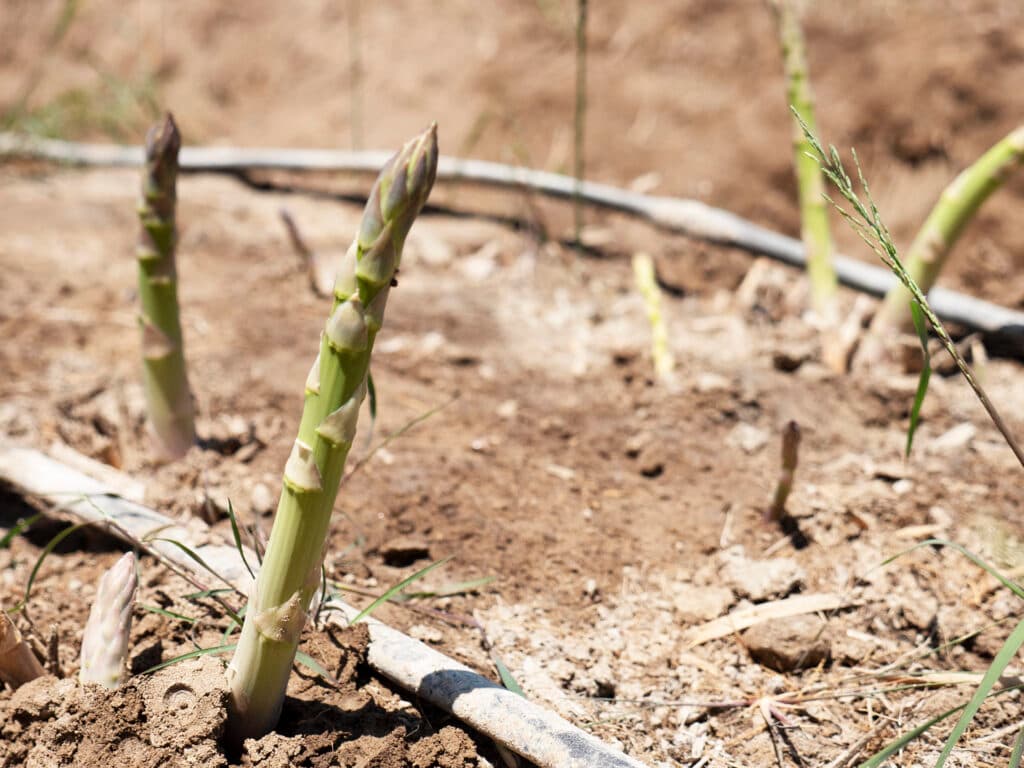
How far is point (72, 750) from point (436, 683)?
0.53 meters

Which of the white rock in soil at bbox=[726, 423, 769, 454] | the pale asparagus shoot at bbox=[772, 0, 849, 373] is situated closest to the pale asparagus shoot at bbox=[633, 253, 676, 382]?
the white rock in soil at bbox=[726, 423, 769, 454]

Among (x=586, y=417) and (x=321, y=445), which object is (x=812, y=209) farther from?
(x=321, y=445)

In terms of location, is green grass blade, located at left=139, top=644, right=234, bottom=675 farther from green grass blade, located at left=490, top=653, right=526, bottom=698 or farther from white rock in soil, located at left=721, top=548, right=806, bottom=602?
white rock in soil, located at left=721, top=548, right=806, bottom=602

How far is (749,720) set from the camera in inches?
61.4

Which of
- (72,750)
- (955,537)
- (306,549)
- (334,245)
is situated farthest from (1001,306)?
(72,750)

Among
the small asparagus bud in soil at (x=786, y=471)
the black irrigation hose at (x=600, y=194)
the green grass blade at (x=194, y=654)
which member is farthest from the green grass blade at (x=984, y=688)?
the black irrigation hose at (x=600, y=194)

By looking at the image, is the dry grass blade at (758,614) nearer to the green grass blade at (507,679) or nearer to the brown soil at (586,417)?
the brown soil at (586,417)

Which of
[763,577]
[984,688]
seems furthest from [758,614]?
[984,688]

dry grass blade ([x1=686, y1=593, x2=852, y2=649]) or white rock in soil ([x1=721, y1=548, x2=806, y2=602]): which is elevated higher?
white rock in soil ([x1=721, y1=548, x2=806, y2=602])

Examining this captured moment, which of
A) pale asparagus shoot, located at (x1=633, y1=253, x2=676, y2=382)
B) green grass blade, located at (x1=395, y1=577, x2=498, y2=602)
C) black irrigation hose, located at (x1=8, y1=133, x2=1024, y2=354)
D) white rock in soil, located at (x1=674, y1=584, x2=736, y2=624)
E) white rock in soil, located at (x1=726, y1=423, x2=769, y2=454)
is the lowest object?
white rock in soil, located at (x1=674, y1=584, x2=736, y2=624)

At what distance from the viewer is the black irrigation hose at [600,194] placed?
9.00 feet

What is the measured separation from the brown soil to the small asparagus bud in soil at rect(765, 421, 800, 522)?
0.05 m

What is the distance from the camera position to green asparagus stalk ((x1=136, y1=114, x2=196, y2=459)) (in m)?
1.81

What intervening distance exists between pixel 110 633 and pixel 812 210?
7.49 ft
